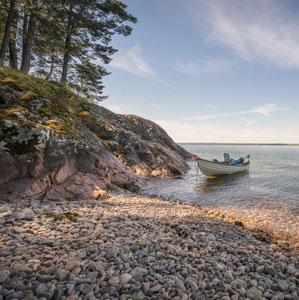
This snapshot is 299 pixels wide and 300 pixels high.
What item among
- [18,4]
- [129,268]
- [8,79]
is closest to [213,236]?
[129,268]

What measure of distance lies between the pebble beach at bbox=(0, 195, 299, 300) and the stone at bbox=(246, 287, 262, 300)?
0.05 feet

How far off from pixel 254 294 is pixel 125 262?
2331 millimetres

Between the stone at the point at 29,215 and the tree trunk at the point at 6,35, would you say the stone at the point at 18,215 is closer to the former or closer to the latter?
the stone at the point at 29,215

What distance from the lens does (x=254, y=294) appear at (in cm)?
304

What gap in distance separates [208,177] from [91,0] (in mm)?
21077

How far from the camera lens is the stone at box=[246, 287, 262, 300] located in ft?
9.82

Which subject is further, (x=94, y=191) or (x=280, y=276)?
(x=94, y=191)

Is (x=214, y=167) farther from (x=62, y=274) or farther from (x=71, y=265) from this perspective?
(x=62, y=274)

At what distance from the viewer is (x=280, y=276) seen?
388 centimetres

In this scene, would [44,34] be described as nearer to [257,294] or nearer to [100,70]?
[100,70]

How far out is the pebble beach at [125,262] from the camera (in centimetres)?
258

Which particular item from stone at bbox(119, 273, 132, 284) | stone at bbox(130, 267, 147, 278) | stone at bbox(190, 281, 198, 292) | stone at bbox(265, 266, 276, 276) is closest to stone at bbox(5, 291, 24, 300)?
stone at bbox(119, 273, 132, 284)

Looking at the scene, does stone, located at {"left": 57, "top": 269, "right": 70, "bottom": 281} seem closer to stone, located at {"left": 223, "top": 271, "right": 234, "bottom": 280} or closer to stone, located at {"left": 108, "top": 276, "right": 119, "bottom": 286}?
stone, located at {"left": 108, "top": 276, "right": 119, "bottom": 286}

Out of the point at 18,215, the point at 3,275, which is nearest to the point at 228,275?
the point at 3,275
